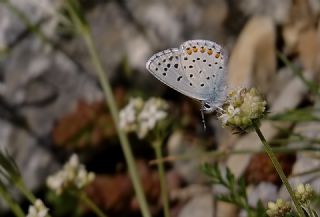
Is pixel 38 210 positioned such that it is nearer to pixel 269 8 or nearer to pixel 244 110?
pixel 244 110

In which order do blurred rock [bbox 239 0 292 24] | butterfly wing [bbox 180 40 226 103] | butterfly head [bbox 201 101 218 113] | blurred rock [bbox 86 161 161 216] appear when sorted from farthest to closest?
→ blurred rock [bbox 239 0 292 24] → blurred rock [bbox 86 161 161 216] → butterfly wing [bbox 180 40 226 103] → butterfly head [bbox 201 101 218 113]

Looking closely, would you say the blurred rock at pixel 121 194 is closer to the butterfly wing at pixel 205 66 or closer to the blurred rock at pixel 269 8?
the blurred rock at pixel 269 8

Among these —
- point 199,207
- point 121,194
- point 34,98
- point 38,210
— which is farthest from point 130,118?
point 34,98

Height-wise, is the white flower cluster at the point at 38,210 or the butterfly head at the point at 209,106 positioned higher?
the butterfly head at the point at 209,106

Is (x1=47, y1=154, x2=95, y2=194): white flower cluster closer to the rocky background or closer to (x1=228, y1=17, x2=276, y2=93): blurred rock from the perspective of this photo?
the rocky background

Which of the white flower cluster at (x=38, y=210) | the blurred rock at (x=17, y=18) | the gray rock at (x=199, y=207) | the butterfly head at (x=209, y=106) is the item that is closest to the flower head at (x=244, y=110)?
the butterfly head at (x=209, y=106)

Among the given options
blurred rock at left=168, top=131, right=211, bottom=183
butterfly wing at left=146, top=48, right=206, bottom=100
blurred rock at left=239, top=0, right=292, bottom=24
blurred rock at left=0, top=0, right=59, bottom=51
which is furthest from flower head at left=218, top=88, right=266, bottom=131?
blurred rock at left=0, top=0, right=59, bottom=51
